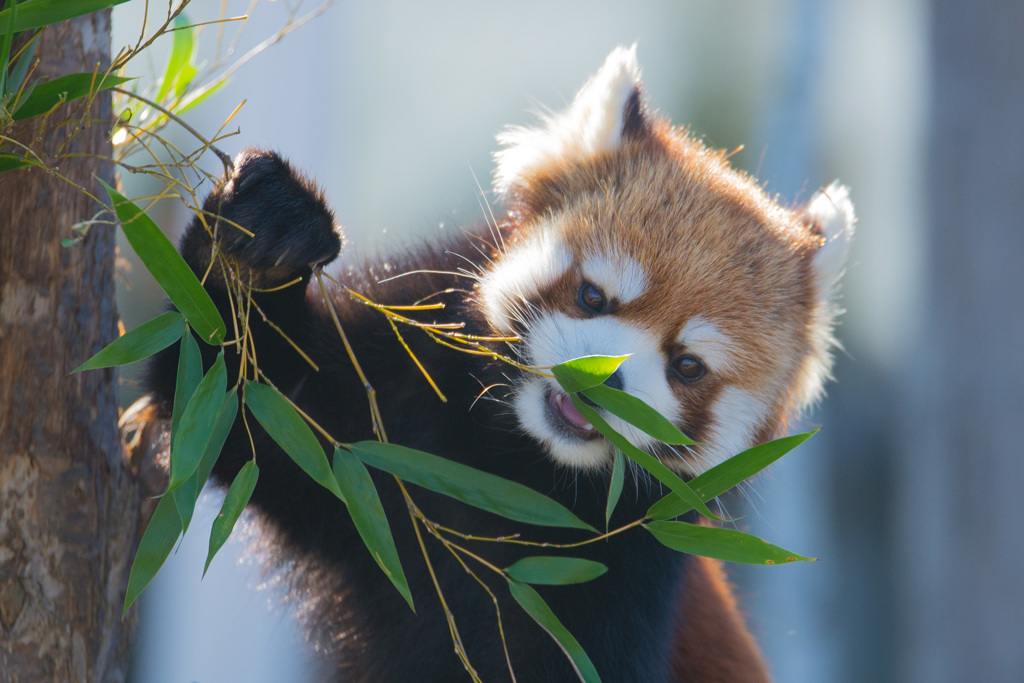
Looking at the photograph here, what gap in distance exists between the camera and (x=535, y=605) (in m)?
1.07

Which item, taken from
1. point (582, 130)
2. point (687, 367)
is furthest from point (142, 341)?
point (582, 130)

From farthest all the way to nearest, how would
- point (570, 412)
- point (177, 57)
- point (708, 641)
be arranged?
point (708, 641), point (177, 57), point (570, 412)

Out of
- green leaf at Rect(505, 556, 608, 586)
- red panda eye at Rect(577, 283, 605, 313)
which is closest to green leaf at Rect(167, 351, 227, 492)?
green leaf at Rect(505, 556, 608, 586)

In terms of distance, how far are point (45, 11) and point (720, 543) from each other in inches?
40.1

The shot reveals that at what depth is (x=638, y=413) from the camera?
102 cm

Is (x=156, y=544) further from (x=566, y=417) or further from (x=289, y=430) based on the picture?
(x=566, y=417)

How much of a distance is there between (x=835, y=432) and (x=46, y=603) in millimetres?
4133

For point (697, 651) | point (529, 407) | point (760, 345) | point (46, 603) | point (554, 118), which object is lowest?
point (697, 651)

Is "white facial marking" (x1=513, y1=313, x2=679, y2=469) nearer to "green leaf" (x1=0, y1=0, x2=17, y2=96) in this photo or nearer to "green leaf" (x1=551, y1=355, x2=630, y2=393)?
"green leaf" (x1=551, y1=355, x2=630, y2=393)

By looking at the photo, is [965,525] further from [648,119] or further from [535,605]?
[535,605]

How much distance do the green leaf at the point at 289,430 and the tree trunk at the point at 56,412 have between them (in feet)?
1.34

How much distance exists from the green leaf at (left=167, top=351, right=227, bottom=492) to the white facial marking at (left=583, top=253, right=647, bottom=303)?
667mm

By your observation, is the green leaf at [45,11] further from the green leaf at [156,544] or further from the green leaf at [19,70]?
the green leaf at [156,544]

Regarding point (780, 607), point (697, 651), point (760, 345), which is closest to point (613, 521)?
point (760, 345)
